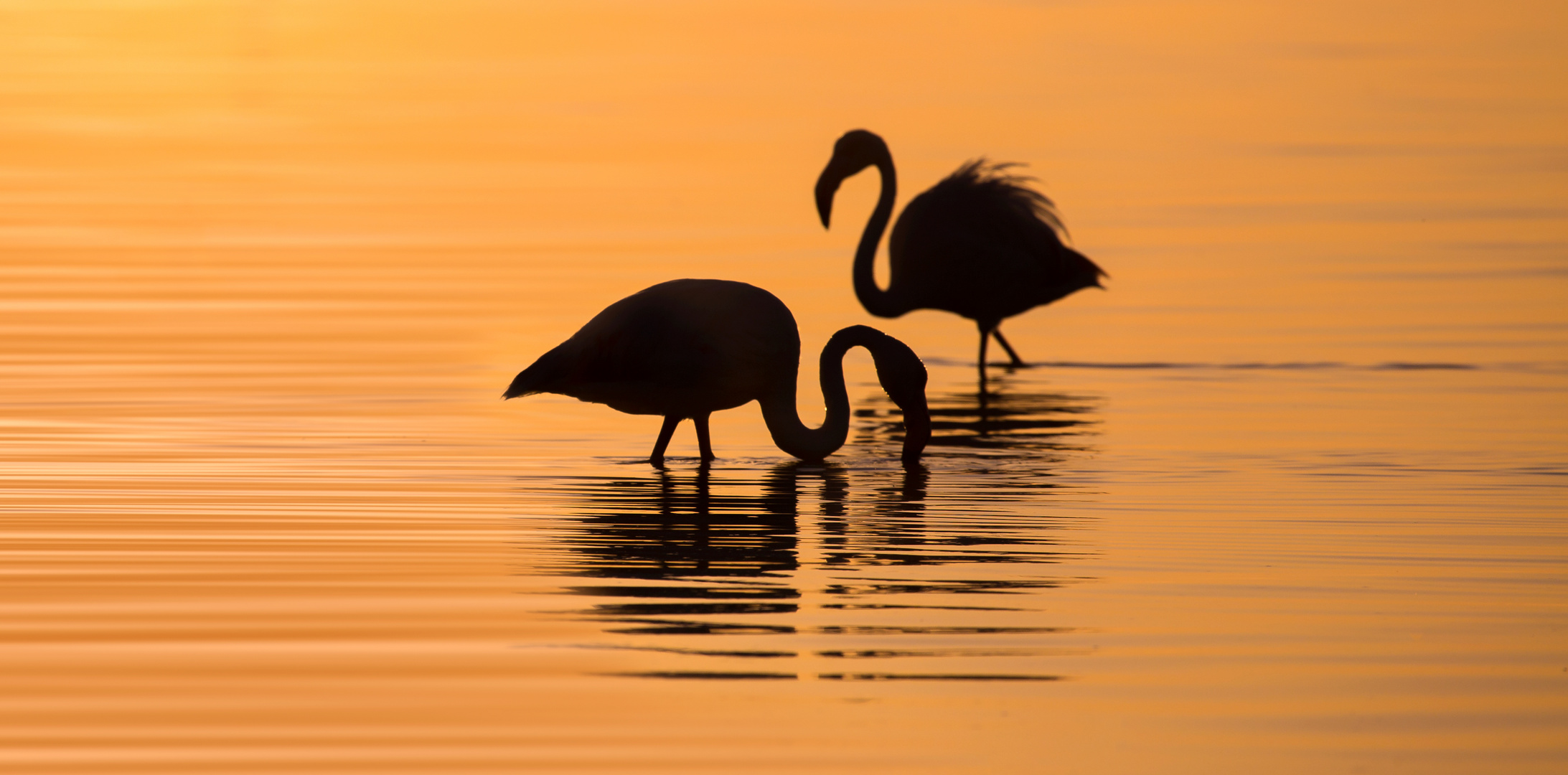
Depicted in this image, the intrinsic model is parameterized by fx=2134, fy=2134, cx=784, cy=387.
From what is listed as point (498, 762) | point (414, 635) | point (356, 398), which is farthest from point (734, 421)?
point (498, 762)

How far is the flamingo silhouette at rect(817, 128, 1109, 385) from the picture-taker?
1584 centimetres

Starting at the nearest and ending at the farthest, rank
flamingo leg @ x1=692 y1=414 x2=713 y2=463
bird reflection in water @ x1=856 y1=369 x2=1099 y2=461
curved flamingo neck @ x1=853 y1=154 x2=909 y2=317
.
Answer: flamingo leg @ x1=692 y1=414 x2=713 y2=463 → bird reflection in water @ x1=856 y1=369 x2=1099 y2=461 → curved flamingo neck @ x1=853 y1=154 x2=909 y2=317

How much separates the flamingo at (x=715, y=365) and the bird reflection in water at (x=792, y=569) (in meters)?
0.29

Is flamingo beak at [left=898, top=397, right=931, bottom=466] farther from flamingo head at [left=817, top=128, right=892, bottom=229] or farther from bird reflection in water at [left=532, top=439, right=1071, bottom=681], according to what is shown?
flamingo head at [left=817, top=128, right=892, bottom=229]

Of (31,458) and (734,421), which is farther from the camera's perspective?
(734,421)

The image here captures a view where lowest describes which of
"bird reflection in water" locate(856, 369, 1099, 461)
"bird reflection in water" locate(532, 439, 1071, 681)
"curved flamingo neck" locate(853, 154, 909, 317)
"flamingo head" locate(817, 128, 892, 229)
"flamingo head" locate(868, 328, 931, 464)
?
"bird reflection in water" locate(532, 439, 1071, 681)

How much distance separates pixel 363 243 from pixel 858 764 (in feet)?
66.2

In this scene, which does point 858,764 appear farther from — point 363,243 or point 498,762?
point 363,243

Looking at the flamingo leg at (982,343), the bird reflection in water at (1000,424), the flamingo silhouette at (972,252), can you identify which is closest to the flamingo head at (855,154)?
the flamingo silhouette at (972,252)

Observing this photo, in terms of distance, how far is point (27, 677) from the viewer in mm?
5629

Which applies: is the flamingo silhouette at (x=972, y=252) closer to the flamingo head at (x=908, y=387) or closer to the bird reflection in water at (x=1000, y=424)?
the bird reflection in water at (x=1000, y=424)

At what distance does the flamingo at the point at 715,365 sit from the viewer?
33.0 feet

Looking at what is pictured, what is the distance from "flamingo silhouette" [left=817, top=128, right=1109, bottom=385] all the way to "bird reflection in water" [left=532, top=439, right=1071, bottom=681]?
228 inches

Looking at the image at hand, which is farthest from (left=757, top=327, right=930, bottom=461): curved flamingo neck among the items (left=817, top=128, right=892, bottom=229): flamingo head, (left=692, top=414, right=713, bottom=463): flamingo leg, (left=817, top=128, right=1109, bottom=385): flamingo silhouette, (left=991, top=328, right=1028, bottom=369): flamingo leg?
(left=817, top=128, right=892, bottom=229): flamingo head
